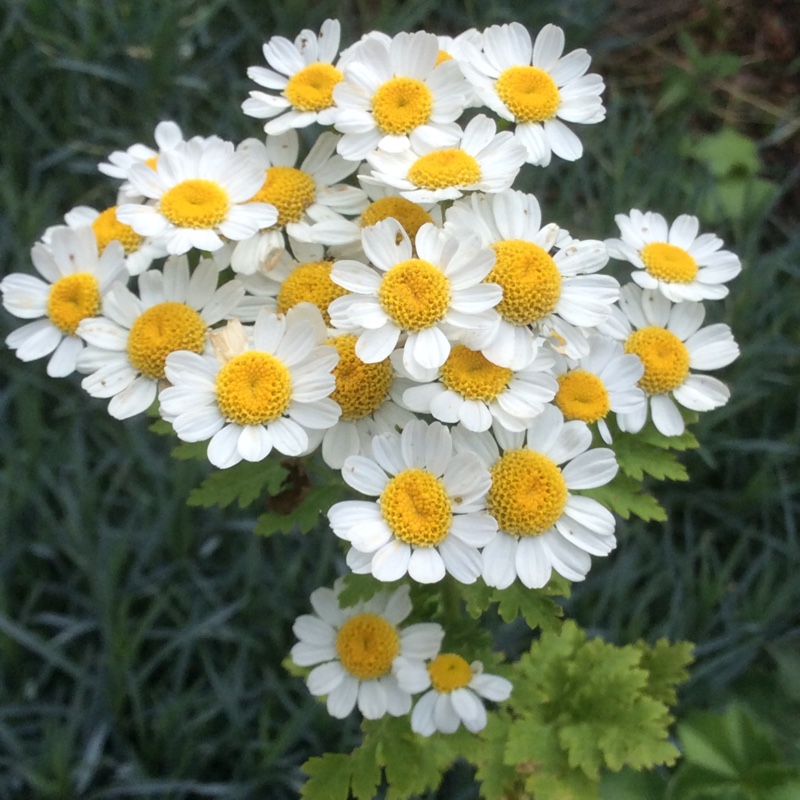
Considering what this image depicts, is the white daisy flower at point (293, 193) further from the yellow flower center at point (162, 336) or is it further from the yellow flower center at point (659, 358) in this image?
the yellow flower center at point (659, 358)

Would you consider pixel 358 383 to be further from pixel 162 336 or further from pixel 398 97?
pixel 398 97

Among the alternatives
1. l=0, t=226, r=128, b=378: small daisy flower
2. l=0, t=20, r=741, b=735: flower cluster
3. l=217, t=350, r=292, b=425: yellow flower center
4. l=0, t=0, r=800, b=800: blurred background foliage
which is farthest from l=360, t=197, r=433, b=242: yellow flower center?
l=0, t=0, r=800, b=800: blurred background foliage

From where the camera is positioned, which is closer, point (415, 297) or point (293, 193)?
point (415, 297)

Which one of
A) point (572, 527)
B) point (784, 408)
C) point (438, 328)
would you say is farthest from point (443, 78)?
point (784, 408)

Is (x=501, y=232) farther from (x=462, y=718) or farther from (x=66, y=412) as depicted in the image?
(x=66, y=412)

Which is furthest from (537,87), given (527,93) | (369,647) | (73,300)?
(369,647)

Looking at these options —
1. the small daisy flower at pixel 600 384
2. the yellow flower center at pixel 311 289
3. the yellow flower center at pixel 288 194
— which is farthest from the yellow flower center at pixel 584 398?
the yellow flower center at pixel 288 194
